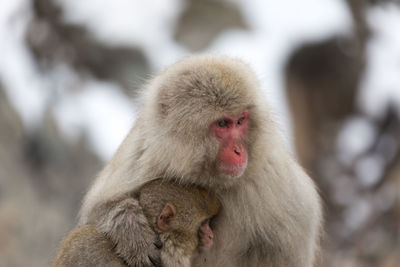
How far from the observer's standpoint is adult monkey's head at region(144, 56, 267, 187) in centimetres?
436

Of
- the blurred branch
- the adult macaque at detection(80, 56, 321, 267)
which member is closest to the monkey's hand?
the adult macaque at detection(80, 56, 321, 267)

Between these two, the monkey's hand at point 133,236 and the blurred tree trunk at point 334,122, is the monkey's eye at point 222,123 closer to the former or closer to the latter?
the monkey's hand at point 133,236

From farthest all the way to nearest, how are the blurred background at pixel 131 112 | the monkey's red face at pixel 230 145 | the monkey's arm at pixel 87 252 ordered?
the blurred background at pixel 131 112 → the monkey's arm at pixel 87 252 → the monkey's red face at pixel 230 145

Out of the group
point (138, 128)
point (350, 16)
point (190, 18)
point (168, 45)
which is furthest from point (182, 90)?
point (190, 18)

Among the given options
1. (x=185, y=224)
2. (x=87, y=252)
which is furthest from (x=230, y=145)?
(x=87, y=252)

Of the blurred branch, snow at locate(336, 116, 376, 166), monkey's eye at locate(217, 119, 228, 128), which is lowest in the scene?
the blurred branch

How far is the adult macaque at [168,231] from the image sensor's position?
14.4 ft

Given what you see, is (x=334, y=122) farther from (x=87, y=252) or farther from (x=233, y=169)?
(x=87, y=252)

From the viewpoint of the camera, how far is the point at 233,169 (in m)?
4.32

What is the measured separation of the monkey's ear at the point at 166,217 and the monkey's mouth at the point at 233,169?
366mm

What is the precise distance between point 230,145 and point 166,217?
21.9 inches

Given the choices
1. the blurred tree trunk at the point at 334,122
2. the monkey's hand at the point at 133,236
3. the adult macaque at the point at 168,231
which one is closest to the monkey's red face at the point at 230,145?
the adult macaque at the point at 168,231

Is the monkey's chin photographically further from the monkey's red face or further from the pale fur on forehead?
the pale fur on forehead

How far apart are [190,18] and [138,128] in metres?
12.8
